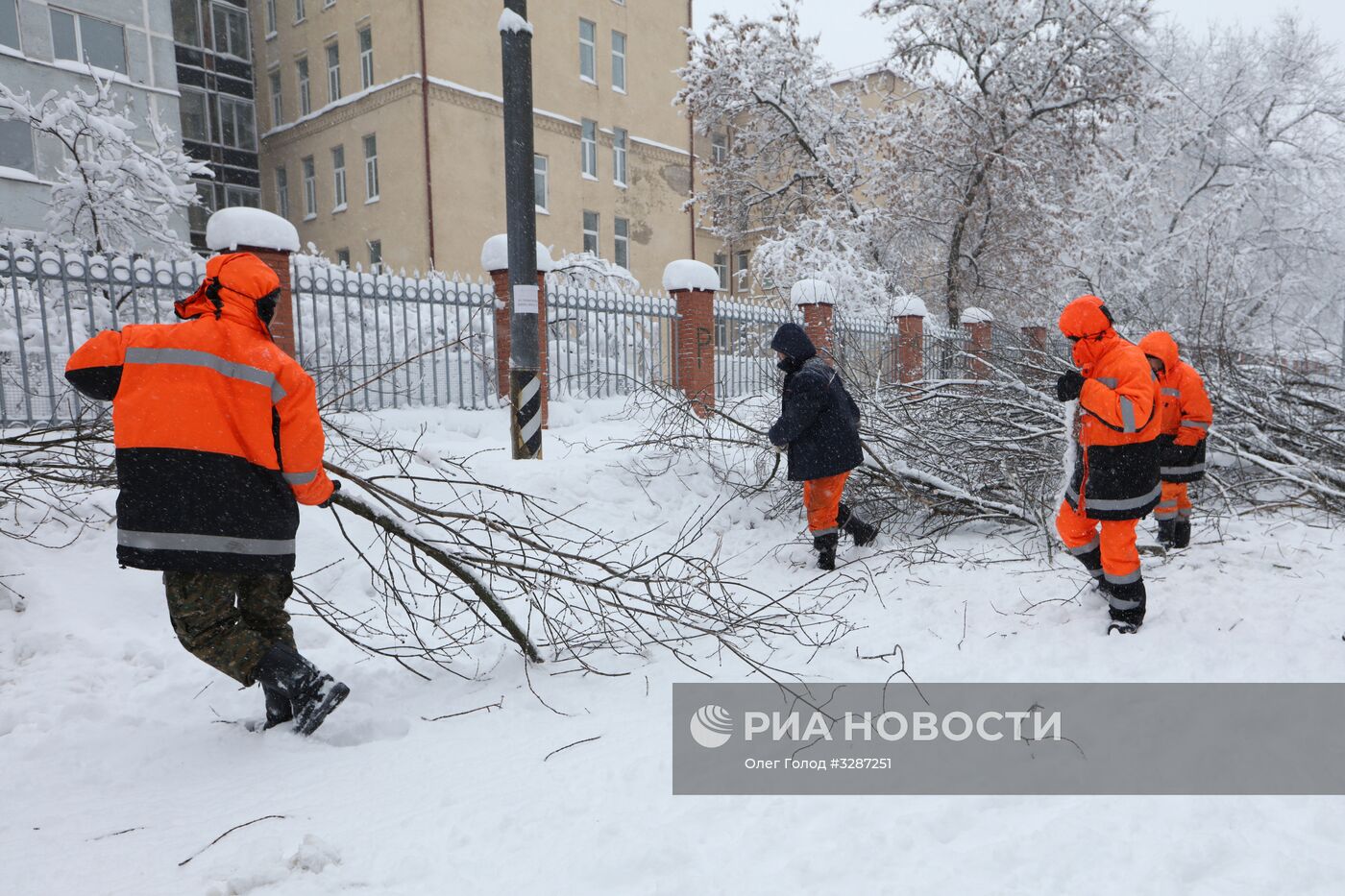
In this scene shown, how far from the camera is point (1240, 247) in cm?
1977

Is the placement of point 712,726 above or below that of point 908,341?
below

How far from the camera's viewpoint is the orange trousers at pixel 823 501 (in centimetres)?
510

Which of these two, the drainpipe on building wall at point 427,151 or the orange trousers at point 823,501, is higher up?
the drainpipe on building wall at point 427,151

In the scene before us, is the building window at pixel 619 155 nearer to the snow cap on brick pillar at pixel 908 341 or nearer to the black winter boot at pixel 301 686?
the snow cap on brick pillar at pixel 908 341

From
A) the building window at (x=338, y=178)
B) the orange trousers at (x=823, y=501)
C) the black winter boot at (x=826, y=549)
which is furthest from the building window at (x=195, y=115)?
the black winter boot at (x=826, y=549)

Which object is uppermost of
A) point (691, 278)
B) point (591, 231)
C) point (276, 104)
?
point (276, 104)

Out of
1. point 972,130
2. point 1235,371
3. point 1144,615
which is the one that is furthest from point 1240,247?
point 1144,615

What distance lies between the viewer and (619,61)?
23.1 meters

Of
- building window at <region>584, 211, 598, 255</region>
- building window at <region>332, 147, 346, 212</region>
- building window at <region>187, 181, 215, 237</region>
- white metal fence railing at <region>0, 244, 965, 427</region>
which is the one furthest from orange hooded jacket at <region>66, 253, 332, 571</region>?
building window at <region>187, 181, 215, 237</region>

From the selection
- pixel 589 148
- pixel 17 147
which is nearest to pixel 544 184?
pixel 589 148

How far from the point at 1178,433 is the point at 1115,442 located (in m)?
1.66

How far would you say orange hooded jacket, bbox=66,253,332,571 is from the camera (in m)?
2.50

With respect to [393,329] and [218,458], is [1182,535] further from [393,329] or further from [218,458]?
[393,329]

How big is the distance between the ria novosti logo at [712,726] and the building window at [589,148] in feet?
69.7
